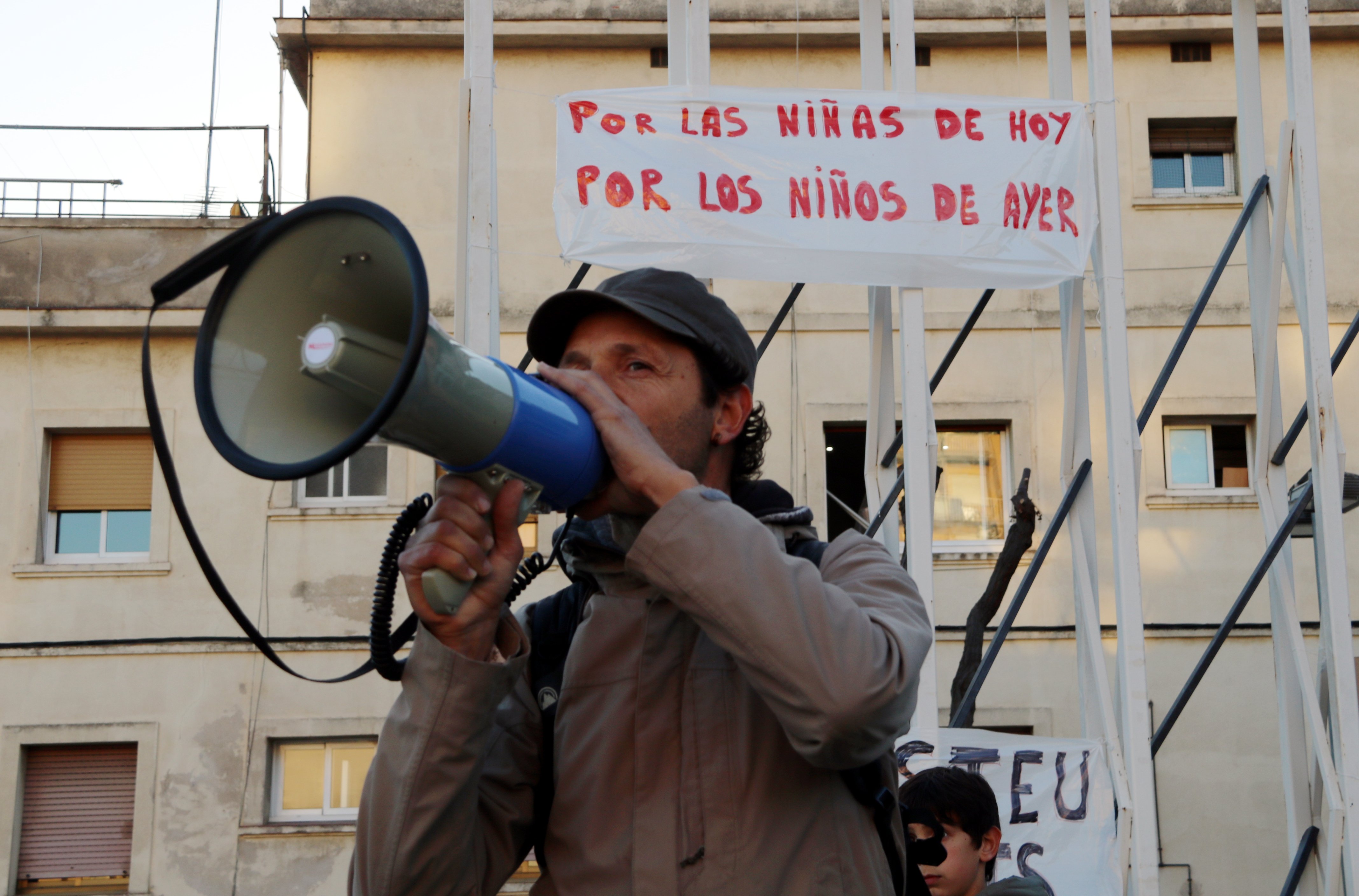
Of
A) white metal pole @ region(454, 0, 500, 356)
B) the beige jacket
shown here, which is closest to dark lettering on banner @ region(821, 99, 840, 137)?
white metal pole @ region(454, 0, 500, 356)

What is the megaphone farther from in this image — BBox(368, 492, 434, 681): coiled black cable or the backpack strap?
the backpack strap

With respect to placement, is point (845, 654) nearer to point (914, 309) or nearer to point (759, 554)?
point (759, 554)

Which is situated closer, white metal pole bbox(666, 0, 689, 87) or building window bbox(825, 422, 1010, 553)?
white metal pole bbox(666, 0, 689, 87)

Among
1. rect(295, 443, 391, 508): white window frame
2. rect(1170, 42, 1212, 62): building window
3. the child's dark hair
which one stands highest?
rect(1170, 42, 1212, 62): building window

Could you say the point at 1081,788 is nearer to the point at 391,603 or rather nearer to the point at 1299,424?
the point at 1299,424

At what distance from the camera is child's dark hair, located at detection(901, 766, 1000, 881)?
119 inches

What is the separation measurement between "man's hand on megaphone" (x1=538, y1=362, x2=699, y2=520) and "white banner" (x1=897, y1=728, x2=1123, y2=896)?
348cm

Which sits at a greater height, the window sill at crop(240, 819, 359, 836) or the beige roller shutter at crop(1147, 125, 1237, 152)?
the beige roller shutter at crop(1147, 125, 1237, 152)

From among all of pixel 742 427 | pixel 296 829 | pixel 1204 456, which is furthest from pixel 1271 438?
pixel 296 829

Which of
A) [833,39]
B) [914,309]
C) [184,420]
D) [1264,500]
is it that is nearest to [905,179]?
[914,309]

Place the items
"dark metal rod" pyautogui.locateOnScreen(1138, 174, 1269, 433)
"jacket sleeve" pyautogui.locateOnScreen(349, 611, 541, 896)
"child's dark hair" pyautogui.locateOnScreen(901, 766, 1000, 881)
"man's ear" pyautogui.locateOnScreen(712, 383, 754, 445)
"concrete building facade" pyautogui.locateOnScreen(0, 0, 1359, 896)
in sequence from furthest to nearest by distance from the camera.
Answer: "concrete building facade" pyautogui.locateOnScreen(0, 0, 1359, 896) < "dark metal rod" pyautogui.locateOnScreen(1138, 174, 1269, 433) < "child's dark hair" pyautogui.locateOnScreen(901, 766, 1000, 881) < "man's ear" pyautogui.locateOnScreen(712, 383, 754, 445) < "jacket sleeve" pyautogui.locateOnScreen(349, 611, 541, 896)

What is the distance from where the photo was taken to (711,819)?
145 centimetres

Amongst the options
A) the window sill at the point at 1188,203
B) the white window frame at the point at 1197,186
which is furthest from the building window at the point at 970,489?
the white window frame at the point at 1197,186

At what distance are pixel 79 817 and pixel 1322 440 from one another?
10498 millimetres
